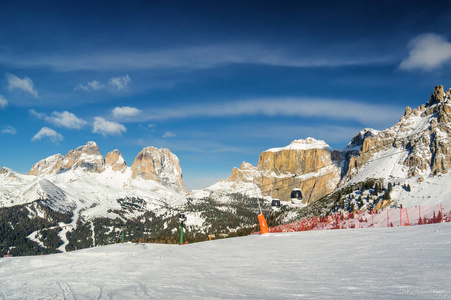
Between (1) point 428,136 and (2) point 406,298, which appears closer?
(2) point 406,298

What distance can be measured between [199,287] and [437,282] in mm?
6919

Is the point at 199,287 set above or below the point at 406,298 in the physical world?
below

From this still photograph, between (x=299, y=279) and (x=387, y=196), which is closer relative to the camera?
(x=299, y=279)

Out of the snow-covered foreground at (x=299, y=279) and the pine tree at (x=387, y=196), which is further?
the pine tree at (x=387, y=196)

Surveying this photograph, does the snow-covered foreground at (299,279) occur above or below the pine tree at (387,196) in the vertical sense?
below

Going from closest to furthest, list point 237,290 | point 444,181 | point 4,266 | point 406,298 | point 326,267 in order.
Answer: point 406,298
point 237,290
point 326,267
point 4,266
point 444,181

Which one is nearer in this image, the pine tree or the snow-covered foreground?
the snow-covered foreground

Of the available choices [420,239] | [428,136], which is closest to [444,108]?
[428,136]

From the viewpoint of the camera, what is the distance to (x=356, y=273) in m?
10.2

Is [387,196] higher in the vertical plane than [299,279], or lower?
higher

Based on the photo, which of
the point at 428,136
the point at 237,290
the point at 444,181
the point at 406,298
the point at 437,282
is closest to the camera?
the point at 406,298

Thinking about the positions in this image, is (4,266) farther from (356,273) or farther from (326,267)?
(356,273)

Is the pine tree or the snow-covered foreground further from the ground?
the pine tree

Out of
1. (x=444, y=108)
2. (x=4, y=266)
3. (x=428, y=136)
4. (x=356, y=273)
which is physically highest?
(x=444, y=108)
